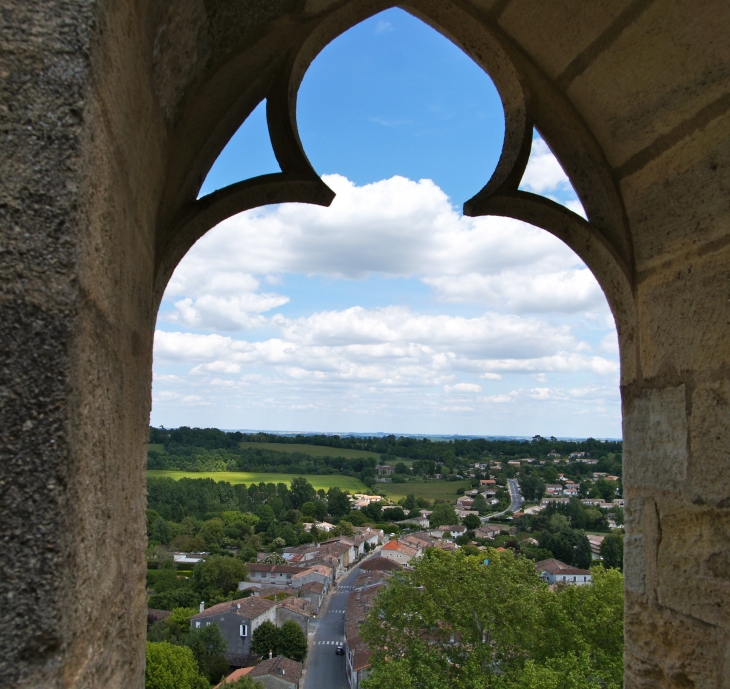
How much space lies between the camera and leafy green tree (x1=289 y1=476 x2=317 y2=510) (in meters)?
85.0

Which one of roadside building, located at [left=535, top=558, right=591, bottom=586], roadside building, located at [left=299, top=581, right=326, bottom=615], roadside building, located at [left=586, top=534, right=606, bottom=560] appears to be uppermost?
roadside building, located at [left=586, top=534, right=606, bottom=560]

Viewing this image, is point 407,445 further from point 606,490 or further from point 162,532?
point 162,532

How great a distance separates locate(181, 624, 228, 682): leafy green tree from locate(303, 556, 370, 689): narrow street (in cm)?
564

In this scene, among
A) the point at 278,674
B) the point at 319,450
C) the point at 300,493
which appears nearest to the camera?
the point at 278,674

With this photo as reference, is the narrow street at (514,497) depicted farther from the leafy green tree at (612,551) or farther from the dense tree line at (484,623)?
the dense tree line at (484,623)

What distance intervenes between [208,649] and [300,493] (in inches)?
1845

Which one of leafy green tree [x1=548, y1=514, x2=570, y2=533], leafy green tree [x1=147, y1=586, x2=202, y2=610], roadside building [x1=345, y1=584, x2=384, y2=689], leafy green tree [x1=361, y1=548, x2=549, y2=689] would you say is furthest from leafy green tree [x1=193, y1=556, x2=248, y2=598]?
leafy green tree [x1=361, y1=548, x2=549, y2=689]

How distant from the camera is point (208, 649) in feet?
127

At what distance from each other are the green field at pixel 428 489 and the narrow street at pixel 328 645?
121 feet

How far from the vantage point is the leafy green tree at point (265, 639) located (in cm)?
3962

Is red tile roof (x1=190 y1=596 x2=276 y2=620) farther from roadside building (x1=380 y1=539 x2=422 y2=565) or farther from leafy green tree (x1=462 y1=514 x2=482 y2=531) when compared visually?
leafy green tree (x1=462 y1=514 x2=482 y2=531)

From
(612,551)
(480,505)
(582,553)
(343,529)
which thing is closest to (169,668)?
(612,551)

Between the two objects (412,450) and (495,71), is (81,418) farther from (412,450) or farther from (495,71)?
(412,450)

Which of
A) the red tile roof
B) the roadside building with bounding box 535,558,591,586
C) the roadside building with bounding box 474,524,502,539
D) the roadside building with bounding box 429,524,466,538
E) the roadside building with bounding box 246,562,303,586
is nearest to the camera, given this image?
the red tile roof
